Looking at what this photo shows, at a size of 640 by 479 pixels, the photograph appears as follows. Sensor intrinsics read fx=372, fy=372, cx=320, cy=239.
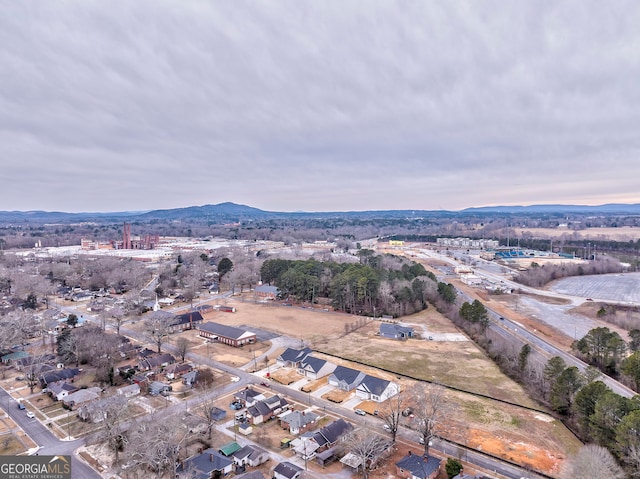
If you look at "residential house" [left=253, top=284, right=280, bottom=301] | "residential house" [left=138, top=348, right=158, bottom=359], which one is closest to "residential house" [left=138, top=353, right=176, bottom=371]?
"residential house" [left=138, top=348, right=158, bottom=359]

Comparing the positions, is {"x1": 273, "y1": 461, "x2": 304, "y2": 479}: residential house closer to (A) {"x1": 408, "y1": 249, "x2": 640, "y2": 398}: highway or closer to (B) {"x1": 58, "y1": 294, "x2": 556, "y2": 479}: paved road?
(B) {"x1": 58, "y1": 294, "x2": 556, "y2": 479}: paved road

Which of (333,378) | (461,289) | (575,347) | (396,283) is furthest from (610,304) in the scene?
(333,378)

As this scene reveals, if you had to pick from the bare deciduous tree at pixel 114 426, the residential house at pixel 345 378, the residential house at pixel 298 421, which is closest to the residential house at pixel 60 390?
the bare deciduous tree at pixel 114 426

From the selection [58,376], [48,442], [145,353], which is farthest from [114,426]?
[145,353]

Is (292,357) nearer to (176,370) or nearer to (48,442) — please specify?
(176,370)

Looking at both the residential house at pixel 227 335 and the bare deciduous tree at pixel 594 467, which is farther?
the residential house at pixel 227 335

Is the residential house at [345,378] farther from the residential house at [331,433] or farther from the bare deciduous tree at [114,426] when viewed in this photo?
the bare deciduous tree at [114,426]
